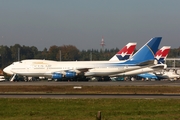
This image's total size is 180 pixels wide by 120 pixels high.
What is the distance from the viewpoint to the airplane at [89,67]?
9431cm

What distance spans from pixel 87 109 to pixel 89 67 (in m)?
67.5

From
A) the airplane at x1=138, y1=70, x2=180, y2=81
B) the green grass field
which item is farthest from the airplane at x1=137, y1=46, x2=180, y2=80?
the green grass field

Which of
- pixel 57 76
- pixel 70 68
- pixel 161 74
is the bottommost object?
pixel 57 76

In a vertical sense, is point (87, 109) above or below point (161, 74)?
below

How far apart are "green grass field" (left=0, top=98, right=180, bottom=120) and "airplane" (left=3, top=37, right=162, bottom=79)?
60230 mm

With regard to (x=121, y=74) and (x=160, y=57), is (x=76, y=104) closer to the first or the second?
(x=121, y=74)

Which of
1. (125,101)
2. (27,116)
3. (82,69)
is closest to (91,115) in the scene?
(27,116)

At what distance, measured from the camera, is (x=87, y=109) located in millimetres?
28250

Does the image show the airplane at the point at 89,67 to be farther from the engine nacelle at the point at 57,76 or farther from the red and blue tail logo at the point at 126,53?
the red and blue tail logo at the point at 126,53

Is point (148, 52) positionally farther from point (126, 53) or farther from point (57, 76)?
point (57, 76)

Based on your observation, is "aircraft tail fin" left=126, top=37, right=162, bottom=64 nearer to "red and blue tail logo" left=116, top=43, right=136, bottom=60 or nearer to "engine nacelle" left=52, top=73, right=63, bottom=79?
"red and blue tail logo" left=116, top=43, right=136, bottom=60

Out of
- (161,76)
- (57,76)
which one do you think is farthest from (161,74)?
(57,76)

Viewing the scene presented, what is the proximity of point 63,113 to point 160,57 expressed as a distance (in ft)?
299

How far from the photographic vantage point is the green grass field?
79.4ft
